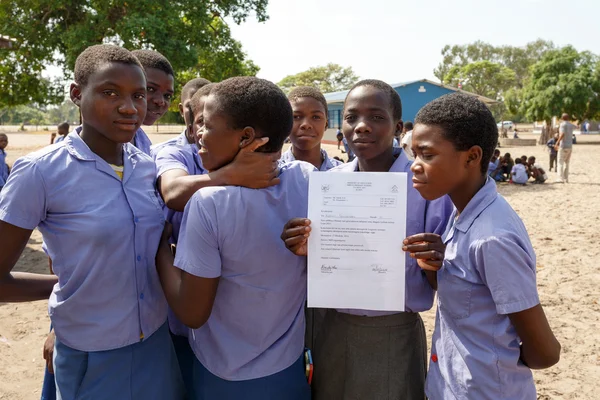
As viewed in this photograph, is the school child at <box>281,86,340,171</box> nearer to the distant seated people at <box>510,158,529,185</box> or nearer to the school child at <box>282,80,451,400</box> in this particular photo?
the school child at <box>282,80,451,400</box>

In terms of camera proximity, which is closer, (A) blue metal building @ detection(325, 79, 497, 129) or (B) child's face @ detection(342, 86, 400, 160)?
(B) child's face @ detection(342, 86, 400, 160)

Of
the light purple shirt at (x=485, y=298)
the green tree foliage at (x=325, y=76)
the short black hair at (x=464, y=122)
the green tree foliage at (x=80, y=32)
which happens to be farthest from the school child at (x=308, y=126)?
the green tree foliage at (x=325, y=76)

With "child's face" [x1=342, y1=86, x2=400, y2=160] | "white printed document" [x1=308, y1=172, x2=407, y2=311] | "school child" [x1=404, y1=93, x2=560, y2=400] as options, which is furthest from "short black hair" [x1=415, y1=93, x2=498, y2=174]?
"child's face" [x1=342, y1=86, x2=400, y2=160]

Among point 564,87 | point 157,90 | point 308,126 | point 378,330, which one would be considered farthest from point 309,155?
point 564,87

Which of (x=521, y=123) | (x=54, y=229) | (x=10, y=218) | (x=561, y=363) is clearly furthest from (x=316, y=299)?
(x=521, y=123)

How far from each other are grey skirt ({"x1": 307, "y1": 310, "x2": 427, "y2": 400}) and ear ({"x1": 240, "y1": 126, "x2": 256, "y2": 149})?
948mm

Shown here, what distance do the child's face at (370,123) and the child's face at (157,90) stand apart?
4.16 feet

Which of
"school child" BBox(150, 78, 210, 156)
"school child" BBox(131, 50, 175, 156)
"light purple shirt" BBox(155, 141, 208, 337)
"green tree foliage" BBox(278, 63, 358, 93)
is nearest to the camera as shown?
"light purple shirt" BBox(155, 141, 208, 337)

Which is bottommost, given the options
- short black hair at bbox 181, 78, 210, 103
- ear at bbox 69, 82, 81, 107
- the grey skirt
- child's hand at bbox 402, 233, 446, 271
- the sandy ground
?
the sandy ground

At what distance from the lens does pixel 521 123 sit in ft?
239

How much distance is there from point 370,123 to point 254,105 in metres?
0.81

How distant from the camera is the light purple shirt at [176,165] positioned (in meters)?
2.19

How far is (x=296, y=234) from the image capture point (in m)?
1.66

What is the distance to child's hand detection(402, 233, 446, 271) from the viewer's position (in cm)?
168
